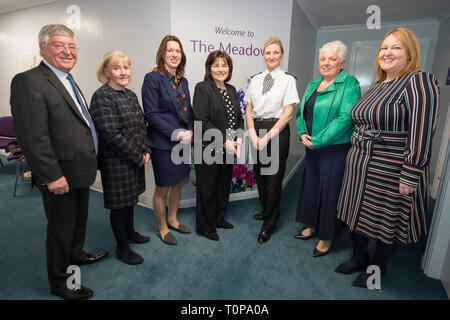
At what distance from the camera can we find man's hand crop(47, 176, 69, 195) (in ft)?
4.36

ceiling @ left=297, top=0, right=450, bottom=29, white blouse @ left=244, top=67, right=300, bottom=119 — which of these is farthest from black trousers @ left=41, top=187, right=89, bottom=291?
ceiling @ left=297, top=0, right=450, bottom=29

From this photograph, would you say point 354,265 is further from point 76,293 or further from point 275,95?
point 76,293

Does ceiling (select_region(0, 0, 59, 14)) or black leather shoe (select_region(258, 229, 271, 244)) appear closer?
black leather shoe (select_region(258, 229, 271, 244))

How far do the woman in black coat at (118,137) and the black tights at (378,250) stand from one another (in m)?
1.62

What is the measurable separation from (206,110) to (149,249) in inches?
48.6

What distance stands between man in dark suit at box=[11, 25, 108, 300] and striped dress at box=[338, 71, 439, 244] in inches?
64.4

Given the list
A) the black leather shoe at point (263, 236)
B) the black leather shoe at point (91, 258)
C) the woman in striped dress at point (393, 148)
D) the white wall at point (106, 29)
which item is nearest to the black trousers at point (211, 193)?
the black leather shoe at point (263, 236)

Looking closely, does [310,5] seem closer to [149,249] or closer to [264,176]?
[264,176]

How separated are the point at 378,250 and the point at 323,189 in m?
0.53

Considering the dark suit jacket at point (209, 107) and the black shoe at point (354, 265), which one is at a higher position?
the dark suit jacket at point (209, 107)

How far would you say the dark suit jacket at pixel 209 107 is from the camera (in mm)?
1995

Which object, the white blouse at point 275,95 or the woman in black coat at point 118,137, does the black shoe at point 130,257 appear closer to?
the woman in black coat at point 118,137

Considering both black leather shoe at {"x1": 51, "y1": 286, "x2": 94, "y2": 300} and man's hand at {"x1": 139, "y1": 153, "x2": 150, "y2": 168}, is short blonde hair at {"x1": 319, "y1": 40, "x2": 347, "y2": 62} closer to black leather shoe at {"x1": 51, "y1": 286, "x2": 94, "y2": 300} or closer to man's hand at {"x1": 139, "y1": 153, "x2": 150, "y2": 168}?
man's hand at {"x1": 139, "y1": 153, "x2": 150, "y2": 168}
